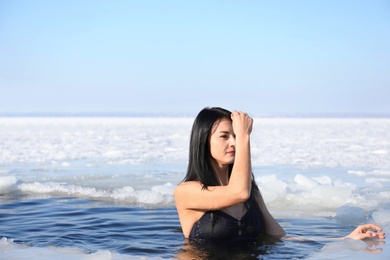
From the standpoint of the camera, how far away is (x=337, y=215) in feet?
20.1

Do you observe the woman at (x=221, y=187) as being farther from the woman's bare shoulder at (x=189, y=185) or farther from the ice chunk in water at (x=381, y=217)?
the ice chunk in water at (x=381, y=217)

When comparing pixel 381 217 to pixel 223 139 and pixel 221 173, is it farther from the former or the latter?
pixel 223 139

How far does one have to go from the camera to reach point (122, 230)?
215 inches

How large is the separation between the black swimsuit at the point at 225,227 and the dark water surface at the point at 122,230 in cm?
7

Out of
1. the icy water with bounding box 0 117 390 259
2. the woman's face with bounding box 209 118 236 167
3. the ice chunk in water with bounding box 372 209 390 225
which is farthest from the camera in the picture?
the ice chunk in water with bounding box 372 209 390 225

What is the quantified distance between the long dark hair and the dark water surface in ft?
1.70

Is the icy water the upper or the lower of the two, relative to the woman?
lower

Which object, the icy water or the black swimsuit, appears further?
the icy water

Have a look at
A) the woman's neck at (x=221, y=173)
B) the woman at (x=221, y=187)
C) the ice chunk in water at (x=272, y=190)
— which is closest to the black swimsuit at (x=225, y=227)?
the woman at (x=221, y=187)

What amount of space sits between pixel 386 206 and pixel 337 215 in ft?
3.33

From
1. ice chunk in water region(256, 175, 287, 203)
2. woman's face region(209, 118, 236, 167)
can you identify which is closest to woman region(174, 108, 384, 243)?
woman's face region(209, 118, 236, 167)

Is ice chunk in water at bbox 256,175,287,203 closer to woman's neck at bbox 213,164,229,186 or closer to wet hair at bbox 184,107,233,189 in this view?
woman's neck at bbox 213,164,229,186

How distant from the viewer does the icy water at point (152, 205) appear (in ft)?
14.2

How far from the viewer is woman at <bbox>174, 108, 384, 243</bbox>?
3.62 m
